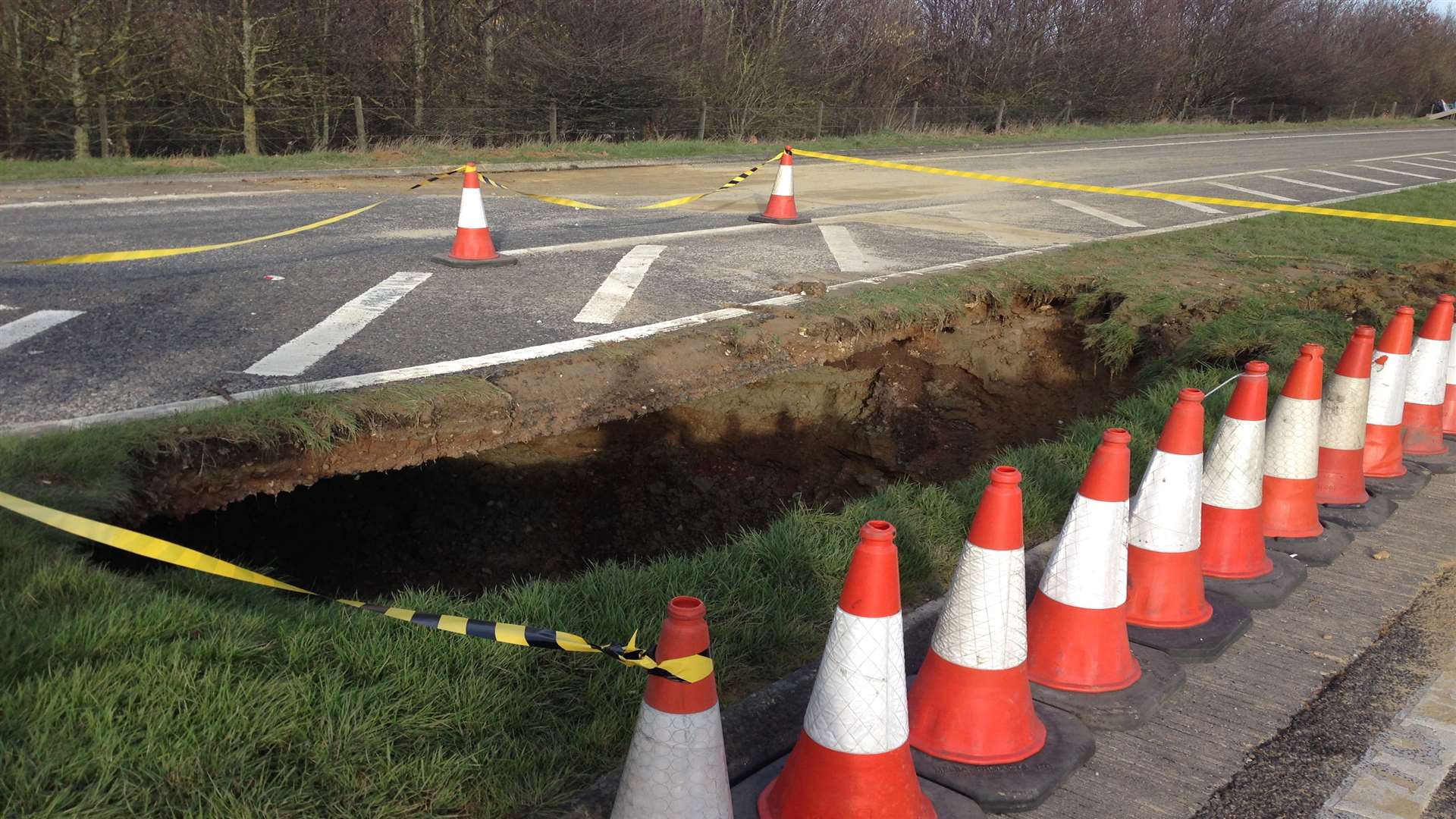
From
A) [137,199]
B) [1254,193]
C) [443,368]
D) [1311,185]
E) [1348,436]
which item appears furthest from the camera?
[1311,185]

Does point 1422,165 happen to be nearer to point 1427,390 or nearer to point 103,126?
point 1427,390

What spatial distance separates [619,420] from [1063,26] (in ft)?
125

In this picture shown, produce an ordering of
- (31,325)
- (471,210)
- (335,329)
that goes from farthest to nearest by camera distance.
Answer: (471,210) < (335,329) < (31,325)

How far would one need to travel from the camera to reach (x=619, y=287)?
25.3 ft

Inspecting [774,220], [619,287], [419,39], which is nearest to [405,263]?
[619,287]

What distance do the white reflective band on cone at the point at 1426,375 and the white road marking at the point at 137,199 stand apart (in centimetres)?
1142

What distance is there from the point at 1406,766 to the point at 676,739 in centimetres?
198

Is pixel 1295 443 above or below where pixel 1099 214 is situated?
below

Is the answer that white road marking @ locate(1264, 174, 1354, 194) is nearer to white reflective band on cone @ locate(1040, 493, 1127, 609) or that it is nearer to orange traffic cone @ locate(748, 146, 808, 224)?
orange traffic cone @ locate(748, 146, 808, 224)

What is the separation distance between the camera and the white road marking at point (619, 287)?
686 centimetres

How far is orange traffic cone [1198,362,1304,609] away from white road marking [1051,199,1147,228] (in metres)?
8.68

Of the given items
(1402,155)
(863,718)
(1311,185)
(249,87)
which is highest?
(249,87)

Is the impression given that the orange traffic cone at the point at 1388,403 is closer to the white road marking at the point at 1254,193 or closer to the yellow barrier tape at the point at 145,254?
the yellow barrier tape at the point at 145,254

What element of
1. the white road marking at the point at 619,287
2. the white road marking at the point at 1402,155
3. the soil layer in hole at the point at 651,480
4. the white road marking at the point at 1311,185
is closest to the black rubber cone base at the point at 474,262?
the white road marking at the point at 619,287
